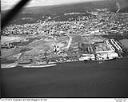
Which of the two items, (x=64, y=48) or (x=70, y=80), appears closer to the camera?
(x=70, y=80)

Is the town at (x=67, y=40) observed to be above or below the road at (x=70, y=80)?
above

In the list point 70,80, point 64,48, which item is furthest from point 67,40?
point 70,80

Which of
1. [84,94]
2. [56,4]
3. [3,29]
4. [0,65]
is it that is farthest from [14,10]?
[84,94]

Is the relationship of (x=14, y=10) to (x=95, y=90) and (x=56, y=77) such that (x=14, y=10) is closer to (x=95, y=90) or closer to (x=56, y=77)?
(x=56, y=77)

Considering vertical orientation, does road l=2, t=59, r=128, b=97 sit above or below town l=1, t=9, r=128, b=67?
below

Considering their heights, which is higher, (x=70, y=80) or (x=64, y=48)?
(x=64, y=48)

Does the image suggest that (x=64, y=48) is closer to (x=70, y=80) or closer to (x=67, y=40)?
(x=67, y=40)
